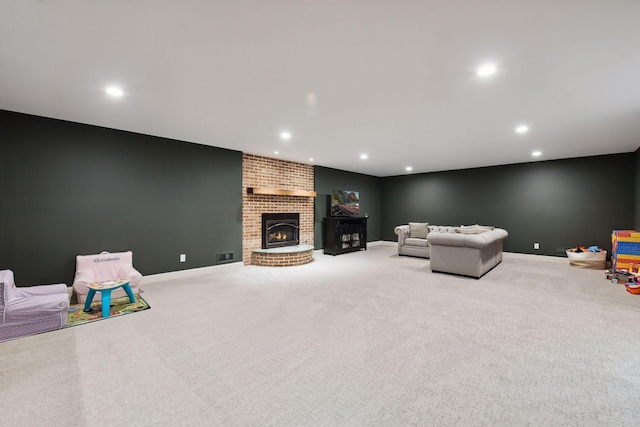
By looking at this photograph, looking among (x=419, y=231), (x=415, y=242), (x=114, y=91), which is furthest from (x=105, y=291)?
(x=419, y=231)

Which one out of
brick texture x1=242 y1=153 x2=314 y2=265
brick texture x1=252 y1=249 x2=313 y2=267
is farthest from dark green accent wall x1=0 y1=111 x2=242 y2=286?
brick texture x1=252 y1=249 x2=313 y2=267

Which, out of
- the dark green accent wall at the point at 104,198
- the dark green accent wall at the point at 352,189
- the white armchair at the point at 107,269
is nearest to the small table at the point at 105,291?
the white armchair at the point at 107,269

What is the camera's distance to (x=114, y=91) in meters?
2.82

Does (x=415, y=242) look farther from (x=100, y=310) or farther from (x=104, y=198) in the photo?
(x=104, y=198)

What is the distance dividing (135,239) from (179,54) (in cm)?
330

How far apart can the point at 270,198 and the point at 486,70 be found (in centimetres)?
485

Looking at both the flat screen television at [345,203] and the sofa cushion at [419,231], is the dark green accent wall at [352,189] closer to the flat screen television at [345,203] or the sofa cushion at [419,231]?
the flat screen television at [345,203]

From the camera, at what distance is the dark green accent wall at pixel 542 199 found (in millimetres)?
5805

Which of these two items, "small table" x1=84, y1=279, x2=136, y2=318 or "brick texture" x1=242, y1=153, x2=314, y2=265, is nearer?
"small table" x1=84, y1=279, x2=136, y2=318

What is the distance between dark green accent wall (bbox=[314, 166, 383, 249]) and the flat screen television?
0.56 feet

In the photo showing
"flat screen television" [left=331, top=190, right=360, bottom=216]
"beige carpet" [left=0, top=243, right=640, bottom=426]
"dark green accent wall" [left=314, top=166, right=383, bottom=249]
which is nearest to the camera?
"beige carpet" [left=0, top=243, right=640, bottom=426]

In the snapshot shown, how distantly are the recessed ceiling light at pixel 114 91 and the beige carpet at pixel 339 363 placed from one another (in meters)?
2.45

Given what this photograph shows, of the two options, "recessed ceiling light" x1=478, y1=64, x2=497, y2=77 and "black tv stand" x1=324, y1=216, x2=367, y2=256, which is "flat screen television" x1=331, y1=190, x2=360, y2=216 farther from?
"recessed ceiling light" x1=478, y1=64, x2=497, y2=77

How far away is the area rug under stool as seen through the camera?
3.00 meters
